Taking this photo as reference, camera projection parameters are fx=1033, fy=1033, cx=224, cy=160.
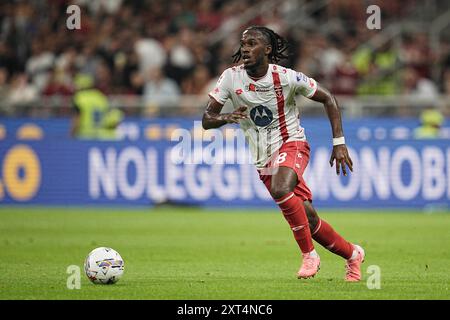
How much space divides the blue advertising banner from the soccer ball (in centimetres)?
1040

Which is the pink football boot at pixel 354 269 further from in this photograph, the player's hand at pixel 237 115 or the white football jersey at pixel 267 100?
the player's hand at pixel 237 115

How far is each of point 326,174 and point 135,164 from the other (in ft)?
12.6

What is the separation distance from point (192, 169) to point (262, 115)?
33.9 ft

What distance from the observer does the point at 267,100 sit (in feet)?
33.7

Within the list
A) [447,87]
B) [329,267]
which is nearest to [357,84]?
[447,87]

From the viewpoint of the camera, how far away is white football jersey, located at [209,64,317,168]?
33.5 ft

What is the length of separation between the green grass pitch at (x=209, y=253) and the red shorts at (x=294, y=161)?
90cm

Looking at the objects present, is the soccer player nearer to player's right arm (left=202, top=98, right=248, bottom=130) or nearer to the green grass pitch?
player's right arm (left=202, top=98, right=248, bottom=130)

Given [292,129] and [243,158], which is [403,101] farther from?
[292,129]

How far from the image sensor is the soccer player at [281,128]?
32.5ft

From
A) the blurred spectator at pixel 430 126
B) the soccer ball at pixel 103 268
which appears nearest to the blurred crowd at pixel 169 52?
the blurred spectator at pixel 430 126

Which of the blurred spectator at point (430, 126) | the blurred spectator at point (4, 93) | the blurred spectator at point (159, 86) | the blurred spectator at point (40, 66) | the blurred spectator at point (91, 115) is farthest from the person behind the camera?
the blurred spectator at point (40, 66)

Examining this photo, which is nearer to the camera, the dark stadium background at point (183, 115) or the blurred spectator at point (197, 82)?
the dark stadium background at point (183, 115)

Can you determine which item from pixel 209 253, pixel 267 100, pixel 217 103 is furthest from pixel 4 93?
pixel 267 100
